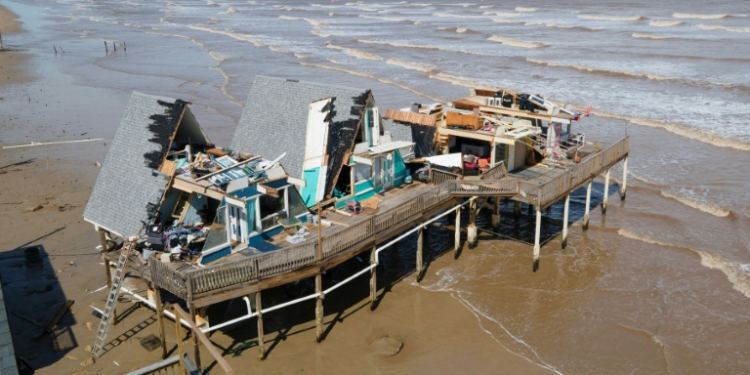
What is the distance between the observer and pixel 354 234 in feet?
76.0

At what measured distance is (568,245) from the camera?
31.7m

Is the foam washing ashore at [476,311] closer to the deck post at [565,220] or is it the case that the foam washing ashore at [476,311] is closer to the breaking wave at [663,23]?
the deck post at [565,220]

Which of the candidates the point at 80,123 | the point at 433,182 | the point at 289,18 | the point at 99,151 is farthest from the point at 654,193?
the point at 289,18

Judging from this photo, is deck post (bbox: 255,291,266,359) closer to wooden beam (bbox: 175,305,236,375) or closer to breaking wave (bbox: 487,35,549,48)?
wooden beam (bbox: 175,305,236,375)

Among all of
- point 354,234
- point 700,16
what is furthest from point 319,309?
point 700,16

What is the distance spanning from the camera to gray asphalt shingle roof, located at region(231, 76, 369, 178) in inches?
1002

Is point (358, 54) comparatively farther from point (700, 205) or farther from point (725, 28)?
point (725, 28)

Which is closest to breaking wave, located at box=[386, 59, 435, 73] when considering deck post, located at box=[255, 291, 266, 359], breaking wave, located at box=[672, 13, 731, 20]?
deck post, located at box=[255, 291, 266, 359]

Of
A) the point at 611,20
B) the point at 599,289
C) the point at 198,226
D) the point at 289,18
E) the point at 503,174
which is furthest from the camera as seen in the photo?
the point at 289,18

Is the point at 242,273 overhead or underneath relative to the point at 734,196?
overhead

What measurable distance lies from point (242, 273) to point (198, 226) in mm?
3683

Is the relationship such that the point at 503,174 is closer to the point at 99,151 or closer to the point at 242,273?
the point at 242,273

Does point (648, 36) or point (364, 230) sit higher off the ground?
point (648, 36)

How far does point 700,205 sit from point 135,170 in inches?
1142
